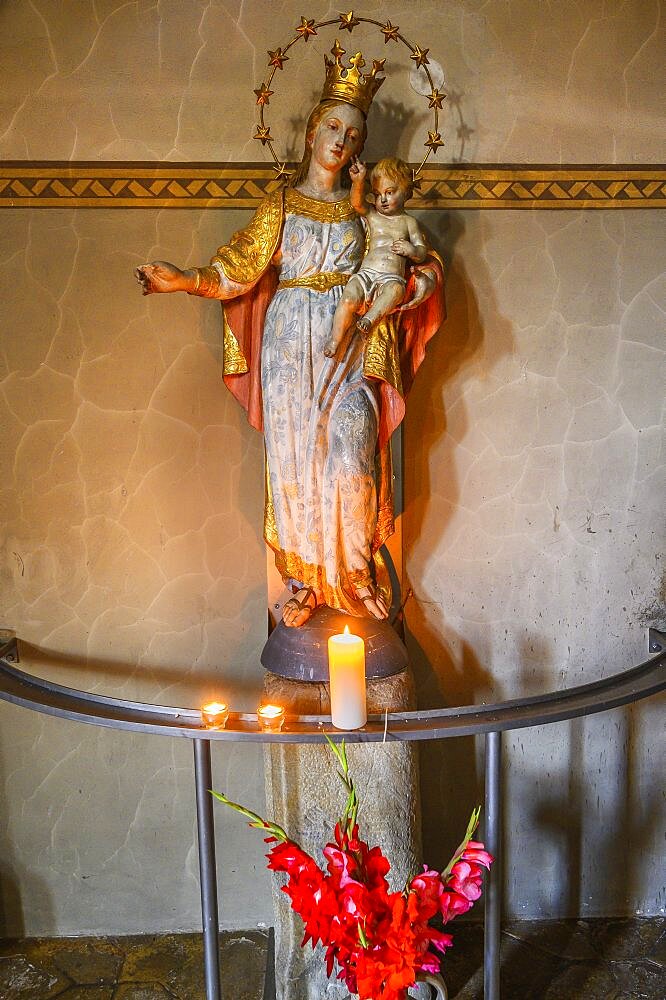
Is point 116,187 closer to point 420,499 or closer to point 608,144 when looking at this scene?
point 420,499

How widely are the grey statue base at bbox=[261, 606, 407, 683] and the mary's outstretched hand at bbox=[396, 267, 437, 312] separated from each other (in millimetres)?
657

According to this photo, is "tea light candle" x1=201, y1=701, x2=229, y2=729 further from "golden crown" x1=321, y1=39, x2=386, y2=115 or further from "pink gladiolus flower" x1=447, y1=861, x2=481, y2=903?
"golden crown" x1=321, y1=39, x2=386, y2=115

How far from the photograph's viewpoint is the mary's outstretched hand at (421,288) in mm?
1600

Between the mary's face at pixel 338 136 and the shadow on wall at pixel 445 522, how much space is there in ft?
1.18

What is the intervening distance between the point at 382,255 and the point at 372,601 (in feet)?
2.31

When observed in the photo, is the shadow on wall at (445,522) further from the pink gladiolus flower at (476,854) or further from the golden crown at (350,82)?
the pink gladiolus flower at (476,854)

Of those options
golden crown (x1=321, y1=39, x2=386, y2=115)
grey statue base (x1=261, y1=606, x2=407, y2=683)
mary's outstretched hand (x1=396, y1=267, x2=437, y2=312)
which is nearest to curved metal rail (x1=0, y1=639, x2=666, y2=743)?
grey statue base (x1=261, y1=606, x2=407, y2=683)

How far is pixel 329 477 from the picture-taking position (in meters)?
1.62

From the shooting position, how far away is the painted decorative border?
72.6 inches

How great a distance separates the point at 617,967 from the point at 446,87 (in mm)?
2105

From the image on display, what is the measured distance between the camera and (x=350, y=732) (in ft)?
4.61

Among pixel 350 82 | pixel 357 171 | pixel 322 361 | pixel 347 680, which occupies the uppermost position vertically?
pixel 350 82

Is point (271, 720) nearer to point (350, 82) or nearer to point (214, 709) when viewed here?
point (214, 709)

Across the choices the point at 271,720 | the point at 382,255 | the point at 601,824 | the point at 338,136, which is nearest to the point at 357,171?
the point at 338,136
